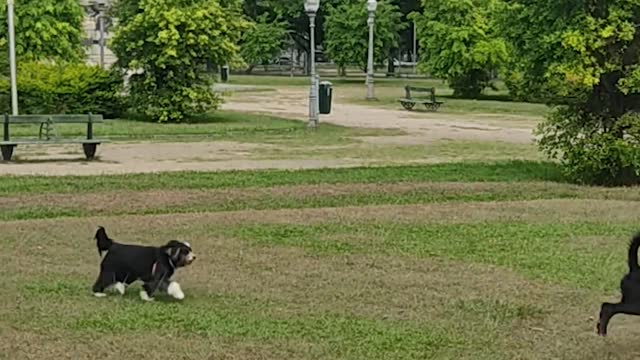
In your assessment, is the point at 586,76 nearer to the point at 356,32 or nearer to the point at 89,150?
the point at 89,150

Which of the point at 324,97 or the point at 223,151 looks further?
the point at 324,97

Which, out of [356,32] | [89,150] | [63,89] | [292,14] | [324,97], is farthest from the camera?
[292,14]

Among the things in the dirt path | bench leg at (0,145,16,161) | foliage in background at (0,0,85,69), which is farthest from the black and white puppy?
foliage in background at (0,0,85,69)

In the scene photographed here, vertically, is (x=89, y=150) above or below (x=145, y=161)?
above

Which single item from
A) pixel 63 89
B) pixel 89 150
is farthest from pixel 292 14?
pixel 89 150

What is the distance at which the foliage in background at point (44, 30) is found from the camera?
97.7 ft

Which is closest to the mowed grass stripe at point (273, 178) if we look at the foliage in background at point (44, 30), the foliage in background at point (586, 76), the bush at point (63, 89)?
the foliage in background at point (586, 76)

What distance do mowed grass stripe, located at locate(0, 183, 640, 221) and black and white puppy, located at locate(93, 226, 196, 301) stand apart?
4.65 metres

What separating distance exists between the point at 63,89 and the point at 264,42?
36776 mm

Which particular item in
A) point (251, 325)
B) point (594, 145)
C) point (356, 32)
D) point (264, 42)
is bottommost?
point (251, 325)

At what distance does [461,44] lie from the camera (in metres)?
44.2

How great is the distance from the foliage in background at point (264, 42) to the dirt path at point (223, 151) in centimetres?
3037

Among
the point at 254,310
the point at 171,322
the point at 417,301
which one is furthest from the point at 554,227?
the point at 171,322

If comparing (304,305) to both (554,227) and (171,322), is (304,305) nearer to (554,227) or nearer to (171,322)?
(171,322)
